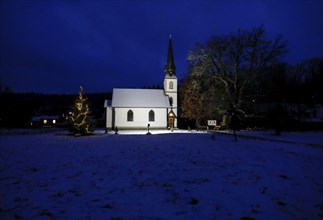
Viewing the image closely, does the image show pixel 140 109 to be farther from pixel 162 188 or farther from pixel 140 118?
pixel 162 188

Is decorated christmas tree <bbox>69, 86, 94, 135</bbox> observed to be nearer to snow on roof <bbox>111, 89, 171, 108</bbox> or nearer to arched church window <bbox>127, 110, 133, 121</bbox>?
snow on roof <bbox>111, 89, 171, 108</bbox>

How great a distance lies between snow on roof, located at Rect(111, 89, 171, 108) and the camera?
40219mm

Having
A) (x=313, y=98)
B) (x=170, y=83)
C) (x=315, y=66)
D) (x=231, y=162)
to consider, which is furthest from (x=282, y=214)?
(x=315, y=66)

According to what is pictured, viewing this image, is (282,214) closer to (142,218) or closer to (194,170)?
(142,218)

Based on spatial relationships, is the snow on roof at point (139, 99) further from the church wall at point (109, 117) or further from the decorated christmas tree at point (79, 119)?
the decorated christmas tree at point (79, 119)

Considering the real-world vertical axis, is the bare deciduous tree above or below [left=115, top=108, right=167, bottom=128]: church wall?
above

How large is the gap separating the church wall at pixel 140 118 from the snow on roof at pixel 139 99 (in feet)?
2.41

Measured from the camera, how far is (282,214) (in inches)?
189

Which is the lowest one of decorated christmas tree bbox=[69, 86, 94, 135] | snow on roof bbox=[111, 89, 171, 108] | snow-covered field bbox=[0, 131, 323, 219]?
snow-covered field bbox=[0, 131, 323, 219]

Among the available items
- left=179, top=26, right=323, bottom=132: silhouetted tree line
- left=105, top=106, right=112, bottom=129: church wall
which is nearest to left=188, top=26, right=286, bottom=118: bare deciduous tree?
left=179, top=26, right=323, bottom=132: silhouetted tree line

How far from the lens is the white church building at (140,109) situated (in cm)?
3972

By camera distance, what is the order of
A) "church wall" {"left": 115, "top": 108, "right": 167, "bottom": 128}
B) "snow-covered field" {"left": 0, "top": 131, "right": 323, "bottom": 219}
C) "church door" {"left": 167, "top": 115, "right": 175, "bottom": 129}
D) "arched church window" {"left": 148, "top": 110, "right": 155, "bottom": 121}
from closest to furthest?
"snow-covered field" {"left": 0, "top": 131, "right": 323, "bottom": 219}, "church wall" {"left": 115, "top": 108, "right": 167, "bottom": 128}, "arched church window" {"left": 148, "top": 110, "right": 155, "bottom": 121}, "church door" {"left": 167, "top": 115, "right": 175, "bottom": 129}

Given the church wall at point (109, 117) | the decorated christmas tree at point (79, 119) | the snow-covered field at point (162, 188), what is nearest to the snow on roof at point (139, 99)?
the church wall at point (109, 117)

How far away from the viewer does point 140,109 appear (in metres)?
40.2
